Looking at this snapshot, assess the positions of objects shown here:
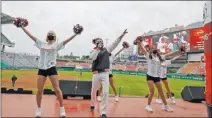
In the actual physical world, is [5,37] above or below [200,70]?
above

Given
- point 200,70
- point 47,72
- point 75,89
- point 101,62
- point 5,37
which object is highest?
point 5,37

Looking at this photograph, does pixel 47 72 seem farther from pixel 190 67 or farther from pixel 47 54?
pixel 190 67

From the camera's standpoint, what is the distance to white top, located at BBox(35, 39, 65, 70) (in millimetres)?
5375

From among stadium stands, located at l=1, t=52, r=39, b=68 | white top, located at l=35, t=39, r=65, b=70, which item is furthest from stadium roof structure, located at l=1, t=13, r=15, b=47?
white top, located at l=35, t=39, r=65, b=70

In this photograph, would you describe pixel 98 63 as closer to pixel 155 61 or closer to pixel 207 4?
pixel 155 61

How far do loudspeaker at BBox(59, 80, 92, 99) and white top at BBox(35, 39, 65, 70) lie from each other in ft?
11.1

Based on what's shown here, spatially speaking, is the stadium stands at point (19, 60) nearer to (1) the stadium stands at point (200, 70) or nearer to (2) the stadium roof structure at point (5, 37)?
(2) the stadium roof structure at point (5, 37)

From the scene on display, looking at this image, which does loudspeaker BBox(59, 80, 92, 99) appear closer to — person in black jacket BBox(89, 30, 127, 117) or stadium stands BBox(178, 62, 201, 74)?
person in black jacket BBox(89, 30, 127, 117)

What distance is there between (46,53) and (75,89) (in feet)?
12.0

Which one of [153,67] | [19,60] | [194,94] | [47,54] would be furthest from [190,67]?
[47,54]

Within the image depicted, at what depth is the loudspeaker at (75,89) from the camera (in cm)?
866

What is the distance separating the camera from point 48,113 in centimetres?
588

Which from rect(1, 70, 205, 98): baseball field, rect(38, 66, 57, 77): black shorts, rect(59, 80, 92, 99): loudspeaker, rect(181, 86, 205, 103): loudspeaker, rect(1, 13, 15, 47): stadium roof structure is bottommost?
rect(1, 70, 205, 98): baseball field

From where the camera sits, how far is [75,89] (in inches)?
350
